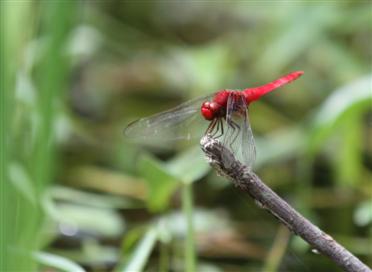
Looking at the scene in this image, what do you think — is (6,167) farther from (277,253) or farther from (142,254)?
(277,253)

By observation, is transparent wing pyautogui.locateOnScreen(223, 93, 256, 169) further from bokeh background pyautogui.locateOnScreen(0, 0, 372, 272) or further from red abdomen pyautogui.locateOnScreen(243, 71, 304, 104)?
bokeh background pyautogui.locateOnScreen(0, 0, 372, 272)

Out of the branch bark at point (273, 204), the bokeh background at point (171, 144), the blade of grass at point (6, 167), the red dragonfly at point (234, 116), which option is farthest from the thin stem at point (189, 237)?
the blade of grass at point (6, 167)

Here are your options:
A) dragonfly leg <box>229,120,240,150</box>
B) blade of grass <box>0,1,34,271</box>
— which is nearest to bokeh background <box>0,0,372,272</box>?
blade of grass <box>0,1,34,271</box>

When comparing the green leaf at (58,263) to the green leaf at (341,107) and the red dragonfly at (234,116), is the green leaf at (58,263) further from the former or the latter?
the green leaf at (341,107)

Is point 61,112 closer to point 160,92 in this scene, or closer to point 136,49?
point 160,92

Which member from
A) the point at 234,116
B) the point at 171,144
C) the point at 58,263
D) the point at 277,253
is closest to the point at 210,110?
the point at 234,116

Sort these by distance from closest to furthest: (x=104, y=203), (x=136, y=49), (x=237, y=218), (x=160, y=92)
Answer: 1. (x=104, y=203)
2. (x=237, y=218)
3. (x=160, y=92)
4. (x=136, y=49)

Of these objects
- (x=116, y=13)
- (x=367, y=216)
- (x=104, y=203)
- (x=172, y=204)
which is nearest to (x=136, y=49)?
(x=116, y=13)
